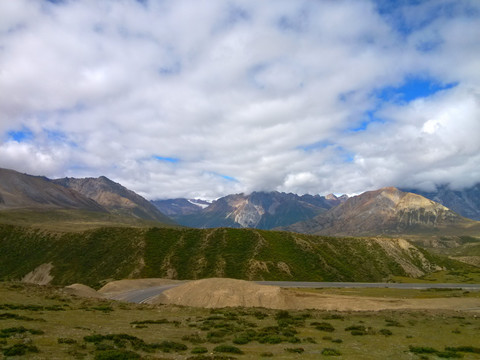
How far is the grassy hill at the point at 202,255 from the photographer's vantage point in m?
123

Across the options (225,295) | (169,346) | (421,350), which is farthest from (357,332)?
(225,295)

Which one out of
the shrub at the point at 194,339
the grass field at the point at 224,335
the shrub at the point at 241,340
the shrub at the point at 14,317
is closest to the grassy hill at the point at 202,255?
the grass field at the point at 224,335

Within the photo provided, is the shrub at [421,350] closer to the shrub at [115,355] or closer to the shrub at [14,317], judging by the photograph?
the shrub at [115,355]

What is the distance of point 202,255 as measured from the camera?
132750 millimetres

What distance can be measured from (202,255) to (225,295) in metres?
70.3

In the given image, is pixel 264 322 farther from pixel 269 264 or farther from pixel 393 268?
pixel 393 268

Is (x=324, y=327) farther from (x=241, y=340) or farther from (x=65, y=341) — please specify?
(x=65, y=341)

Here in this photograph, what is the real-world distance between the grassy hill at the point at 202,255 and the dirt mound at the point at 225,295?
5150 centimetres

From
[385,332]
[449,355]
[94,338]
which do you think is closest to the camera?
[94,338]

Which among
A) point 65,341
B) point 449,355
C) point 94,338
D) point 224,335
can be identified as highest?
point 65,341

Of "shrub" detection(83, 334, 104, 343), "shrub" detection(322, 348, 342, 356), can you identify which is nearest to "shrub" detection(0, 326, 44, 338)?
"shrub" detection(83, 334, 104, 343)

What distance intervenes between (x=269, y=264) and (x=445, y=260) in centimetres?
9841

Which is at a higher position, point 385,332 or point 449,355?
point 449,355

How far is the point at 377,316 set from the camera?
46562 millimetres
